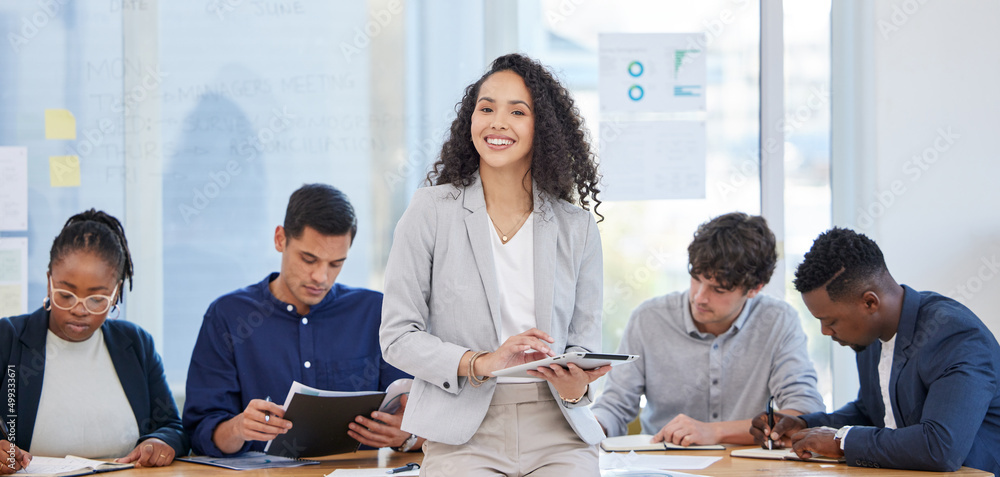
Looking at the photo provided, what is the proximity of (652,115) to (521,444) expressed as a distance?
7.69ft

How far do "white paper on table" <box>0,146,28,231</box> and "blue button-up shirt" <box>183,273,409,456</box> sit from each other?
51.0 inches

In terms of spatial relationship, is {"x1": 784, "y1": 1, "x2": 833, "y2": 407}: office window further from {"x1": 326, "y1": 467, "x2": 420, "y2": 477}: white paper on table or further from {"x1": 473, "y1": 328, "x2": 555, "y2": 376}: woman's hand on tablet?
{"x1": 473, "y1": 328, "x2": 555, "y2": 376}: woman's hand on tablet

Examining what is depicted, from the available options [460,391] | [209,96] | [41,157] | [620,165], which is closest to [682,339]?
[620,165]

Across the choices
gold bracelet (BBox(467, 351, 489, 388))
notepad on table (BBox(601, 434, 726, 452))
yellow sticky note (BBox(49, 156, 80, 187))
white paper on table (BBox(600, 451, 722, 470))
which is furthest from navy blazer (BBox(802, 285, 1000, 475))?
yellow sticky note (BBox(49, 156, 80, 187))

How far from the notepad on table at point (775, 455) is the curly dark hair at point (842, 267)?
46 cm

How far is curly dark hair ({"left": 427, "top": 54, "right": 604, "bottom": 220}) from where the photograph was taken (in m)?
2.05

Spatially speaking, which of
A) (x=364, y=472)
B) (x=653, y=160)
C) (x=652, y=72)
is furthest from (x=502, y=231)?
(x=652, y=72)

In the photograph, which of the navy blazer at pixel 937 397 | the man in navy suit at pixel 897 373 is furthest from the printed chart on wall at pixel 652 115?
the navy blazer at pixel 937 397

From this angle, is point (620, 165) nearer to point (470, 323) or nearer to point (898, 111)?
point (898, 111)

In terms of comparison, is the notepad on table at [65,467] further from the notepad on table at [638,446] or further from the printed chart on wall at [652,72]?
the printed chart on wall at [652,72]

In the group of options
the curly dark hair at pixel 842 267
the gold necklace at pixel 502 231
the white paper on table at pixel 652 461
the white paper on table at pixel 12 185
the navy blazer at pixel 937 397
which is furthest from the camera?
the white paper on table at pixel 12 185

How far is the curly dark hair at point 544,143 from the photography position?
205 cm

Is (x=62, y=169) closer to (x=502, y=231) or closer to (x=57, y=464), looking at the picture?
(x=57, y=464)

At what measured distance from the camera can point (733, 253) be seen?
9.73 ft
